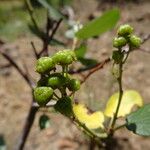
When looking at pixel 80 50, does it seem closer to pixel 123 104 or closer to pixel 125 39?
pixel 123 104

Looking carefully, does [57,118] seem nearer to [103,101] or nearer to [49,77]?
[103,101]

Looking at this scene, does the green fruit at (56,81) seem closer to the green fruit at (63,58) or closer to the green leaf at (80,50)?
the green fruit at (63,58)

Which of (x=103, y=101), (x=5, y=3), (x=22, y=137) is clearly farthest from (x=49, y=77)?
(x=5, y=3)

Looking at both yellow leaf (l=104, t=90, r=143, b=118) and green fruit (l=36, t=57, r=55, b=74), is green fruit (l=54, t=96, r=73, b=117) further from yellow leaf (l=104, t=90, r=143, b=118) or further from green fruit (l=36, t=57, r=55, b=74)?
yellow leaf (l=104, t=90, r=143, b=118)

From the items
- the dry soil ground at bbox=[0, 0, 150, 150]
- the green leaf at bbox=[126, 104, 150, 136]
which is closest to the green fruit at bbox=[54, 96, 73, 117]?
the green leaf at bbox=[126, 104, 150, 136]

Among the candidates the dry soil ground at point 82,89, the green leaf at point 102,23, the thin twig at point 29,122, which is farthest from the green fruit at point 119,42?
the dry soil ground at point 82,89
